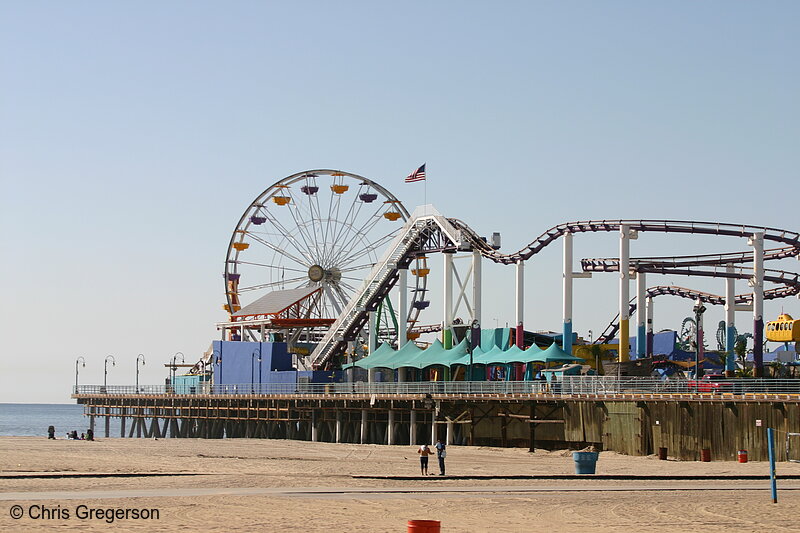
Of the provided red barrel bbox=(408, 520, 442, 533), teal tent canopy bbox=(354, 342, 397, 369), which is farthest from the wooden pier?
red barrel bbox=(408, 520, 442, 533)

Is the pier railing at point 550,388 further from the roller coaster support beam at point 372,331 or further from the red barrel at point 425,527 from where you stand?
the red barrel at point 425,527

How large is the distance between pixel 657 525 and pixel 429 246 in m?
56.6

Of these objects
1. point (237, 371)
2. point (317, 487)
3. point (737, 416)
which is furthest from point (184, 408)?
point (317, 487)

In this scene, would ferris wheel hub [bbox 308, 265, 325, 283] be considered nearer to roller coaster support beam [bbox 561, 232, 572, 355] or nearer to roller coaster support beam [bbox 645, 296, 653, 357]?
roller coaster support beam [bbox 645, 296, 653, 357]

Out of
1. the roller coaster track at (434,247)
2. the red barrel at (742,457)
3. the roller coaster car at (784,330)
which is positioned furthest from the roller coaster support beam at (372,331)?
the red barrel at (742,457)

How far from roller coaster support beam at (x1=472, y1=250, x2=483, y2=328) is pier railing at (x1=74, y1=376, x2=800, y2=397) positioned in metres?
7.52

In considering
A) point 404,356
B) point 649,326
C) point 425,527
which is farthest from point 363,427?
point 425,527

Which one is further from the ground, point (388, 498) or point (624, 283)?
point (624, 283)

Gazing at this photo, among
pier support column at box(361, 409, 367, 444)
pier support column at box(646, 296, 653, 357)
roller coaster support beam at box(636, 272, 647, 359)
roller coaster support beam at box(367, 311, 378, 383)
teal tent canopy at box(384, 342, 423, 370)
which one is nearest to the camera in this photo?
pier support column at box(361, 409, 367, 444)

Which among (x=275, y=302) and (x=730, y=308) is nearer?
(x=730, y=308)

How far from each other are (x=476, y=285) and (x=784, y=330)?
19.3 m

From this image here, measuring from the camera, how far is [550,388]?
201 feet

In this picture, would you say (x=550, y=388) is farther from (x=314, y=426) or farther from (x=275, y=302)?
(x=275, y=302)

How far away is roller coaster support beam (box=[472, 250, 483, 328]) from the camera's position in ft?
254
